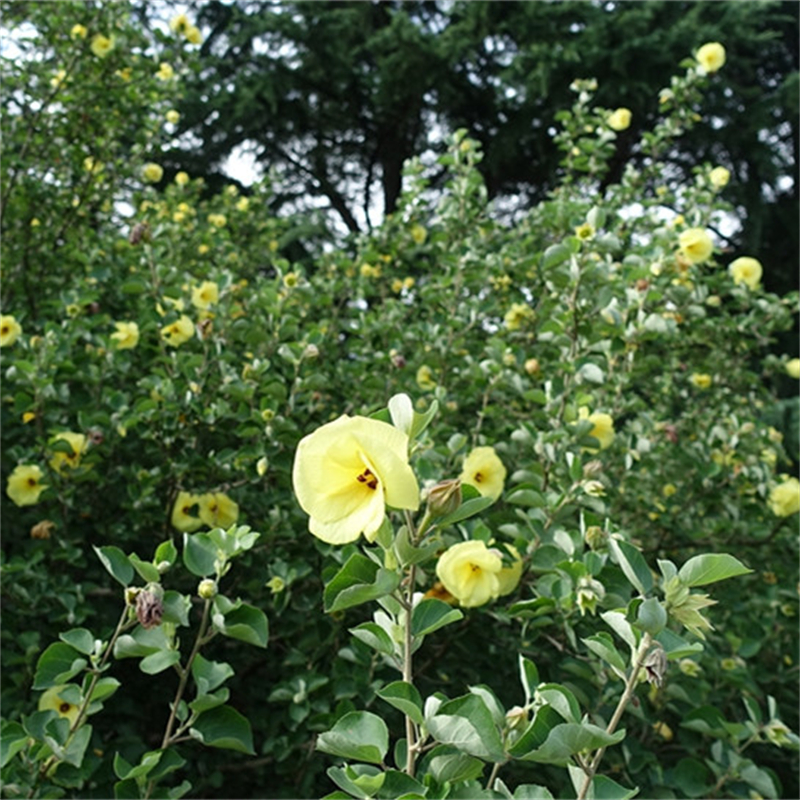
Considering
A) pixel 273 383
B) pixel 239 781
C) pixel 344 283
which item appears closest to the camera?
pixel 273 383

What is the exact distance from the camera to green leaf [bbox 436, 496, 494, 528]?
0.67 meters

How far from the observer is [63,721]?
898mm

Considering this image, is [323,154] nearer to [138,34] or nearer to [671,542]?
[138,34]

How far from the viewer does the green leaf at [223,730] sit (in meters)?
0.86

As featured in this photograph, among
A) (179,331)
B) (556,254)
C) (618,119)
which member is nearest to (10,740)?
(179,331)

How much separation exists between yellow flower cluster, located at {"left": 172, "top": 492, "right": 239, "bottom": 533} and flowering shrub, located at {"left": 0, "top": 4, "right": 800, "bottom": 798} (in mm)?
11

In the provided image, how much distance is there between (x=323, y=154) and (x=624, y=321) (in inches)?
229

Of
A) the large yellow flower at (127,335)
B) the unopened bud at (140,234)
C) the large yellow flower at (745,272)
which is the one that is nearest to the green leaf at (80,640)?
the large yellow flower at (127,335)

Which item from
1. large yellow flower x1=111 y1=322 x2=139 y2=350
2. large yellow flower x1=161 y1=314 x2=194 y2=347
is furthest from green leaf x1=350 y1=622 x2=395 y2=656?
large yellow flower x1=111 y1=322 x2=139 y2=350

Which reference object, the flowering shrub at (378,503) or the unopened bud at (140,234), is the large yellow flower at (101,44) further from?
the unopened bud at (140,234)

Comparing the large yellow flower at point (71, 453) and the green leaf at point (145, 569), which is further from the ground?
the large yellow flower at point (71, 453)

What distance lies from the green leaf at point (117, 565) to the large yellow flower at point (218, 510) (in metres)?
0.59

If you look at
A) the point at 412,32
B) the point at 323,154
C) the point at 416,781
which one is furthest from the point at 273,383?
the point at 323,154

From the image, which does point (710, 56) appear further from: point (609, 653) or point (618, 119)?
point (609, 653)
